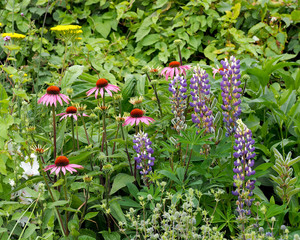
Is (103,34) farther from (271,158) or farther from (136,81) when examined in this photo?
(271,158)

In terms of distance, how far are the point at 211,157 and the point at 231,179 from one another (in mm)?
134

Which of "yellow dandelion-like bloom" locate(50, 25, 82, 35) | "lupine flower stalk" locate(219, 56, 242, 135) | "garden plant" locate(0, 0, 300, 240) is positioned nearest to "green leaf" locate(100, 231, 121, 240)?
"garden plant" locate(0, 0, 300, 240)

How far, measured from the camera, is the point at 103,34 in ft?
14.3

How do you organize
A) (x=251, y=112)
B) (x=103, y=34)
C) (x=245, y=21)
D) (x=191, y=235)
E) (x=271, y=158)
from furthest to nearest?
(x=103, y=34), (x=245, y=21), (x=251, y=112), (x=271, y=158), (x=191, y=235)

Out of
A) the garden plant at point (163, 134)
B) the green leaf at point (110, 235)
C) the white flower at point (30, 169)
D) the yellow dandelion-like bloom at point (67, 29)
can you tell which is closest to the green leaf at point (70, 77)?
the garden plant at point (163, 134)

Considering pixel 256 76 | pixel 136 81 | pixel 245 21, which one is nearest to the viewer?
pixel 256 76

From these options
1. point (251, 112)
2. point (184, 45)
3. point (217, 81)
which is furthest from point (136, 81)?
point (184, 45)

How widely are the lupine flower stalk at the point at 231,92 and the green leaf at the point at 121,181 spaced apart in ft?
1.62

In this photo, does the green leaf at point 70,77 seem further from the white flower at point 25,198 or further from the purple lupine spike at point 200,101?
the purple lupine spike at point 200,101

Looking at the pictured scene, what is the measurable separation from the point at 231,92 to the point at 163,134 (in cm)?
52

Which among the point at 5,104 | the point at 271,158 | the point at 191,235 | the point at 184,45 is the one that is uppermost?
the point at 5,104

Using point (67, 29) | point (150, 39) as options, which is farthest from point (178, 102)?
point (150, 39)

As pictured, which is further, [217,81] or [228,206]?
[217,81]

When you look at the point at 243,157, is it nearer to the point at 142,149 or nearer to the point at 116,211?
the point at 142,149
